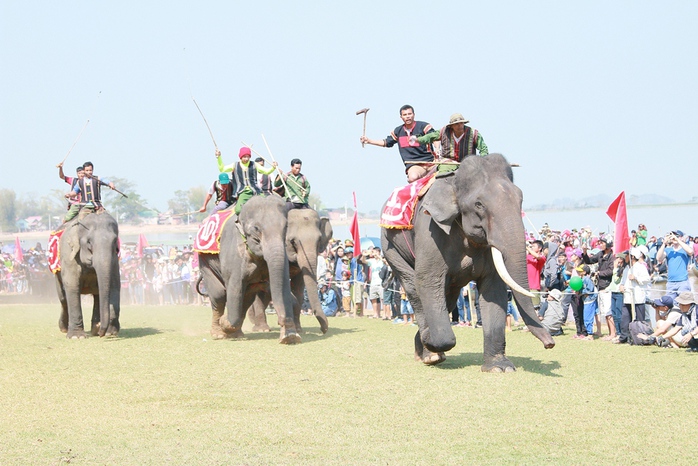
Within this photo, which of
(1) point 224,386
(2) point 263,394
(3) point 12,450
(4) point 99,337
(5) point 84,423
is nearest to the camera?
(3) point 12,450

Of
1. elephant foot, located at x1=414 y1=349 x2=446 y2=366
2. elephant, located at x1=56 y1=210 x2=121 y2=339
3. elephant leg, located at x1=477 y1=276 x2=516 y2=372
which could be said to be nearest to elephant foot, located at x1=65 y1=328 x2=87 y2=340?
elephant, located at x1=56 y1=210 x2=121 y2=339

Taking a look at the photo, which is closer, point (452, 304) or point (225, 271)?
point (452, 304)

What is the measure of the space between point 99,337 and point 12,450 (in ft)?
35.0

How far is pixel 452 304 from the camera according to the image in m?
12.9

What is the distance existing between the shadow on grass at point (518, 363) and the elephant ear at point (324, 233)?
595 cm

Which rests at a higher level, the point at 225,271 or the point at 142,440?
the point at 225,271

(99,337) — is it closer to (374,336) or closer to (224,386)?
(374,336)

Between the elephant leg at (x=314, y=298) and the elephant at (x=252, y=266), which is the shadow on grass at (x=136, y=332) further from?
the elephant leg at (x=314, y=298)

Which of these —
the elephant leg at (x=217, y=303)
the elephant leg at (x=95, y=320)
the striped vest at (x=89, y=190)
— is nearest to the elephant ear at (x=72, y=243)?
the striped vest at (x=89, y=190)

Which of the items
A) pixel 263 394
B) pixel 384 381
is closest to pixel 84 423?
pixel 263 394

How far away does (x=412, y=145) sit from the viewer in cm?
1370

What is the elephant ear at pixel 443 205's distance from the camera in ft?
37.2

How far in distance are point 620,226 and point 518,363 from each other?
6620mm

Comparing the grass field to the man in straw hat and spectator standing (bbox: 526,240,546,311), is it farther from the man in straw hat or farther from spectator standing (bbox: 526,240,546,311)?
spectator standing (bbox: 526,240,546,311)
